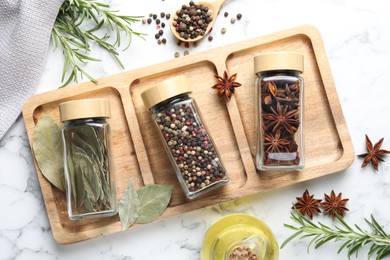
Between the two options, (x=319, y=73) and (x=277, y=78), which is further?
(x=319, y=73)

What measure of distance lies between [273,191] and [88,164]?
618 millimetres

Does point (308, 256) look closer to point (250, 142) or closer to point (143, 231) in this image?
point (250, 142)

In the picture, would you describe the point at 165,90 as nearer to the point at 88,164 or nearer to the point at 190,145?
the point at 190,145

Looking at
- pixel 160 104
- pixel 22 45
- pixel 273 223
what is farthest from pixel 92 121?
pixel 273 223

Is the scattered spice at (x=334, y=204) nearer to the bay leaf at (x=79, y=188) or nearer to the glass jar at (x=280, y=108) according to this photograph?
the glass jar at (x=280, y=108)

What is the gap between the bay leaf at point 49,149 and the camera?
60.8 inches

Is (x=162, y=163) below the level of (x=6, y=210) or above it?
above

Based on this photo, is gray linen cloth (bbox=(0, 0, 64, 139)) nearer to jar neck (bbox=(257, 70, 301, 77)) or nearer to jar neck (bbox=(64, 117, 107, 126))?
jar neck (bbox=(64, 117, 107, 126))

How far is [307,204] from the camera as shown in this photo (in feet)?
5.16

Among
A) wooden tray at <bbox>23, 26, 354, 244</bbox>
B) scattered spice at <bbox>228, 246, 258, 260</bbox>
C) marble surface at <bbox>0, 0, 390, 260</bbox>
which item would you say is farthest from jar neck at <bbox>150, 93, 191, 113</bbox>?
scattered spice at <bbox>228, 246, 258, 260</bbox>

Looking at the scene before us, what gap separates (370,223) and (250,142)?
49 cm

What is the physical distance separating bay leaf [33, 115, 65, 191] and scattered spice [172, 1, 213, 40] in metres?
0.53

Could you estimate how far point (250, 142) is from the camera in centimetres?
156

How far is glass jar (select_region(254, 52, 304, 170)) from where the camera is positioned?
55.7 inches
